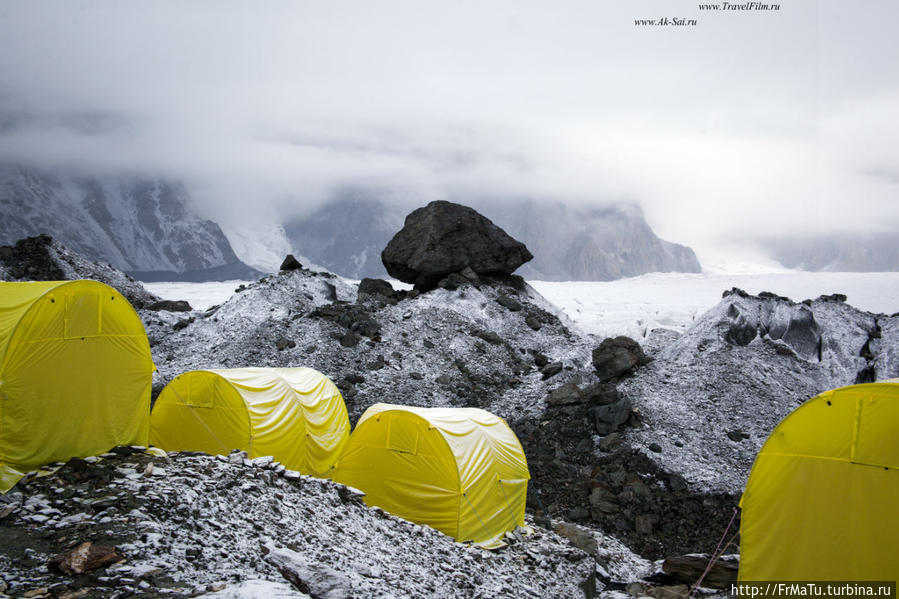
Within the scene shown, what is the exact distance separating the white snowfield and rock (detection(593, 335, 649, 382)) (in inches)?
315

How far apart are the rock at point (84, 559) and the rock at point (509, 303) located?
2500 centimetres

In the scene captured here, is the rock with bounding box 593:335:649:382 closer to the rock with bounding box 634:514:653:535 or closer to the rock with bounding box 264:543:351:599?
the rock with bounding box 634:514:653:535

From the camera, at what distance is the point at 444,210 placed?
108 feet

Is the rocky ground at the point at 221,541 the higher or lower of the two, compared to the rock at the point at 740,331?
lower

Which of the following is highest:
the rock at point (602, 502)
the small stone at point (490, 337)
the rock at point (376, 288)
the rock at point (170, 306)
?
the rock at point (376, 288)

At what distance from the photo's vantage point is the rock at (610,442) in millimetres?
17609

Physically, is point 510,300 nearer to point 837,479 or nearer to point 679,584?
point 679,584

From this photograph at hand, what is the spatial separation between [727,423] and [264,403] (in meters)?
14.0

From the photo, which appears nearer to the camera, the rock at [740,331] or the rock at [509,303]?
the rock at [740,331]

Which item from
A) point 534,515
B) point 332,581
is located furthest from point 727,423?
point 332,581

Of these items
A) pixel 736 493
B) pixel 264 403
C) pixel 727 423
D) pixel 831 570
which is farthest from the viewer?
pixel 727 423

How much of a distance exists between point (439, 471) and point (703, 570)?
17.6ft

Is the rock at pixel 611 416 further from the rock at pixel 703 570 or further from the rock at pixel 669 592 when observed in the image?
the rock at pixel 669 592

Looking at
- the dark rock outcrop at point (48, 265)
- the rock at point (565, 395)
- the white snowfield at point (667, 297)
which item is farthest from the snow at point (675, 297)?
the dark rock outcrop at point (48, 265)
